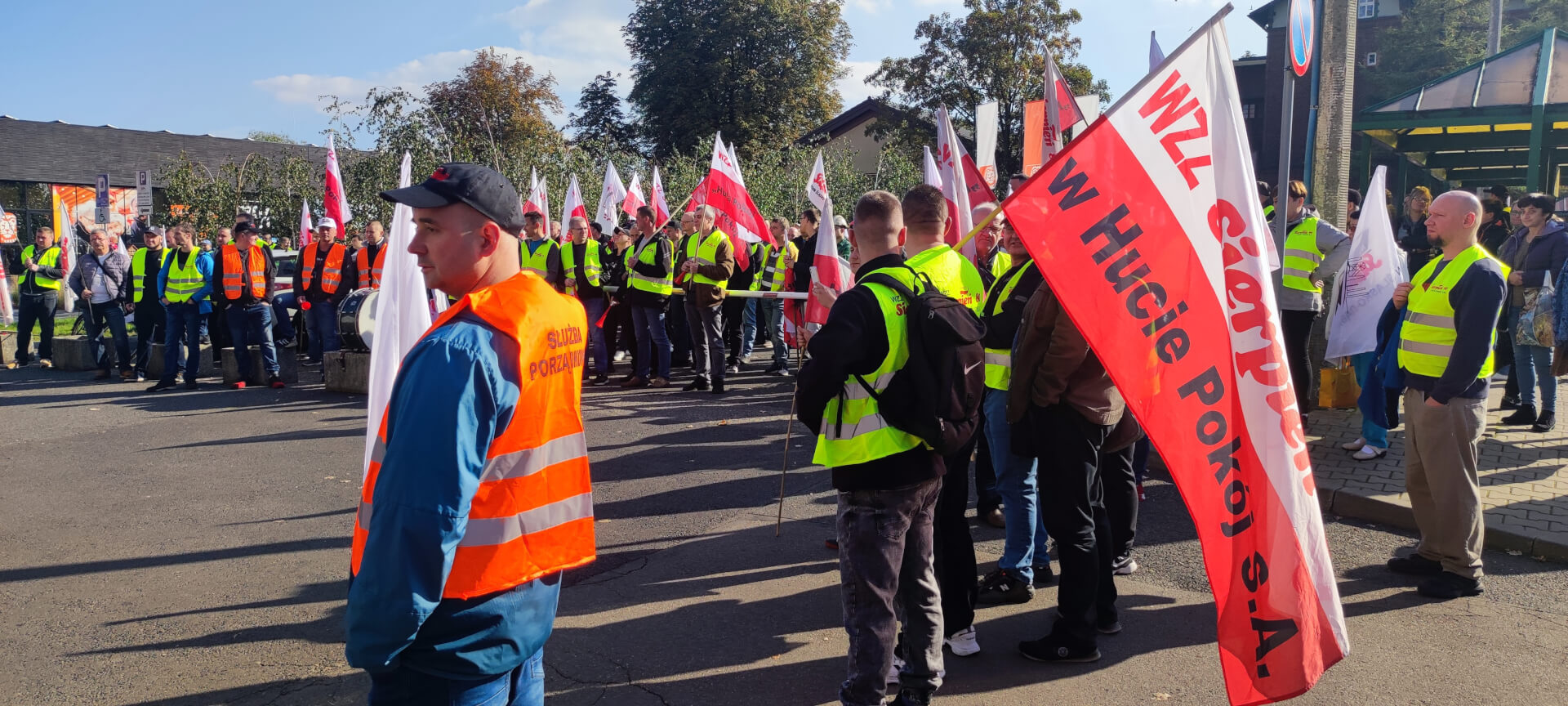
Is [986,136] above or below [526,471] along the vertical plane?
above

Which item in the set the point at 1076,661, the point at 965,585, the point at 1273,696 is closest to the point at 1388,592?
the point at 1076,661

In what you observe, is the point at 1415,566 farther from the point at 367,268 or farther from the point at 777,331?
the point at 367,268

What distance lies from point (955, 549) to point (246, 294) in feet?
35.3

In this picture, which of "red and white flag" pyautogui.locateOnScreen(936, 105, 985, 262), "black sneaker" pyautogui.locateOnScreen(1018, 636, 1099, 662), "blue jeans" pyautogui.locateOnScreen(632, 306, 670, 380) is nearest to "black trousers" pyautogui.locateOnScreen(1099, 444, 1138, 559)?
"black sneaker" pyautogui.locateOnScreen(1018, 636, 1099, 662)

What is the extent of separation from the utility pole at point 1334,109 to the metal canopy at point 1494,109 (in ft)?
22.4

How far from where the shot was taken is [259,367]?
12938 millimetres

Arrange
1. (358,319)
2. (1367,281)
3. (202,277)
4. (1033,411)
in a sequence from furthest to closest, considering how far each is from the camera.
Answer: (202,277) < (358,319) < (1367,281) < (1033,411)

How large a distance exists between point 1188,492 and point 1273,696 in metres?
0.54

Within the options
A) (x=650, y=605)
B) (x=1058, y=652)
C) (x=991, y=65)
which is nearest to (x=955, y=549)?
(x=1058, y=652)

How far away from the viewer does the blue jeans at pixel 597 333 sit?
12219 mm

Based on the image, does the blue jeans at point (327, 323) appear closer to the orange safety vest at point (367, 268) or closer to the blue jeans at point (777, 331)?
the orange safety vest at point (367, 268)

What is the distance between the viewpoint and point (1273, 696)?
2646 mm

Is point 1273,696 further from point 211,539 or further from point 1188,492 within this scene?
point 211,539

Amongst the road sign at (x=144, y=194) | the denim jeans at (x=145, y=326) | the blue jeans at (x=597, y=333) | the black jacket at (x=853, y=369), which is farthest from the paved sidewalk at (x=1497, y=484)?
the road sign at (x=144, y=194)
